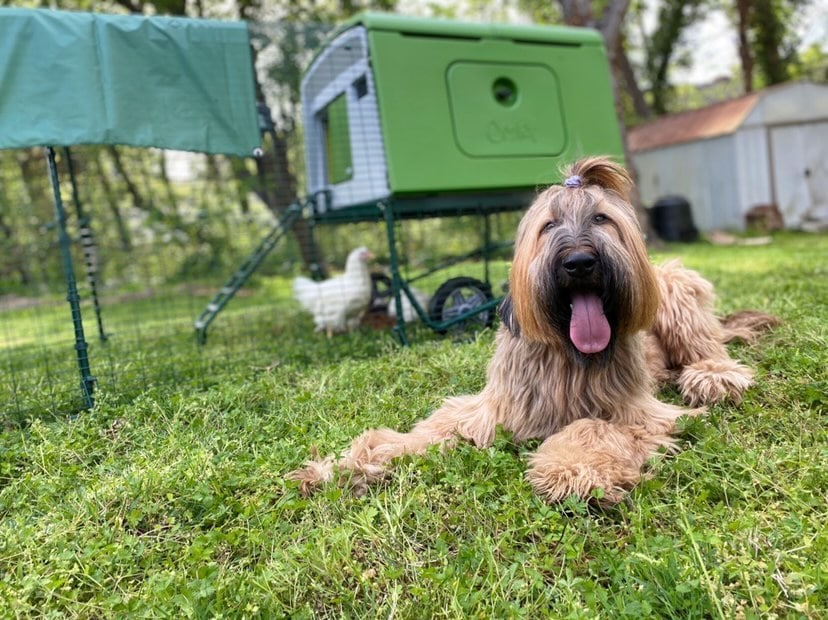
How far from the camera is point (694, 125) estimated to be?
570 inches

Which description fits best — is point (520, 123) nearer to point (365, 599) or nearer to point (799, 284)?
point (799, 284)

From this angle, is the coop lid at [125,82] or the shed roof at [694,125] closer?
the coop lid at [125,82]

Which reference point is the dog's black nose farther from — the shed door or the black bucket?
the shed door

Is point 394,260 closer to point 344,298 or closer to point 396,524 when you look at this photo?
point 344,298

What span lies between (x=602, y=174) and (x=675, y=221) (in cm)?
1096

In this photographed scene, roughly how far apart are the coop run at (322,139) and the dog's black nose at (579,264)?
2.22 m

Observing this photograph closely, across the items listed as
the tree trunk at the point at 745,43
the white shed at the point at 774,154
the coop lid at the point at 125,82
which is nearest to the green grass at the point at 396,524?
the coop lid at the point at 125,82

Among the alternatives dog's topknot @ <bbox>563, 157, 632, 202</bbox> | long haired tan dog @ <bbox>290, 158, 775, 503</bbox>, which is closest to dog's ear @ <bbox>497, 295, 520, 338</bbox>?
long haired tan dog @ <bbox>290, 158, 775, 503</bbox>

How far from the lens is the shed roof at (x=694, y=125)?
13.0 metres

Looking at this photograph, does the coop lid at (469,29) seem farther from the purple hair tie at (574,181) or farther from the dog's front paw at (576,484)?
the dog's front paw at (576,484)

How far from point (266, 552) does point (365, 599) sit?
1.36ft

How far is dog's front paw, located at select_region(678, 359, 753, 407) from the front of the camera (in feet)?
9.17

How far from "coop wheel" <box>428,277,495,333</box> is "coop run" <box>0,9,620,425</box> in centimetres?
1

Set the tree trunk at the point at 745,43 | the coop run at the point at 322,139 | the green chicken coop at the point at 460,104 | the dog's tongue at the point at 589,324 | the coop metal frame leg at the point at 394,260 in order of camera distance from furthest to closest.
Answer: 1. the tree trunk at the point at 745,43
2. the coop metal frame leg at the point at 394,260
3. the green chicken coop at the point at 460,104
4. the coop run at the point at 322,139
5. the dog's tongue at the point at 589,324
